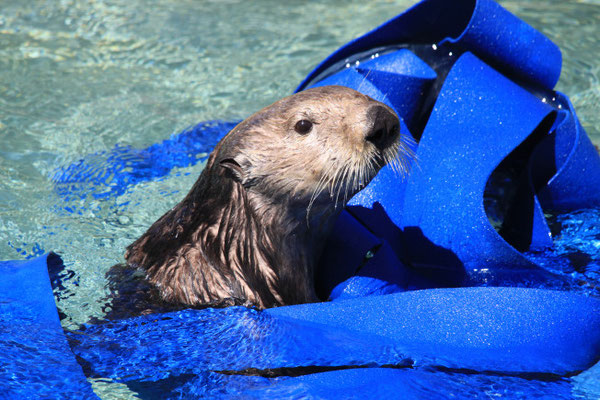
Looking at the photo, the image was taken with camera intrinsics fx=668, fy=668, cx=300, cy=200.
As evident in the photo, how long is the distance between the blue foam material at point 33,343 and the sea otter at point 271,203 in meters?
0.41

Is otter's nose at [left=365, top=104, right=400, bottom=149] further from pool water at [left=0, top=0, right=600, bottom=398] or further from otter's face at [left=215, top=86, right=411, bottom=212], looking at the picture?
pool water at [left=0, top=0, right=600, bottom=398]

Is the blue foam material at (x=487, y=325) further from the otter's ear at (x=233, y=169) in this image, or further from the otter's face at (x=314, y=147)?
the otter's ear at (x=233, y=169)

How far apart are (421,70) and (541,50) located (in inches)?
21.8

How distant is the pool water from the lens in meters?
3.23

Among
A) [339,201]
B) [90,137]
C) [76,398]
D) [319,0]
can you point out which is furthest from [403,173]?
[319,0]

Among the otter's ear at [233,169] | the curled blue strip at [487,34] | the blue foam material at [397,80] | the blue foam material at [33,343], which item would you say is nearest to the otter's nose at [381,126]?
the otter's ear at [233,169]

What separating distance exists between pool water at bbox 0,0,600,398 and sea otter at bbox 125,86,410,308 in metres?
0.42

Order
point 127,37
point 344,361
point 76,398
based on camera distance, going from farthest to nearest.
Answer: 1. point 127,37
2. point 344,361
3. point 76,398

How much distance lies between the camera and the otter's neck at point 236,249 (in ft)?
8.65

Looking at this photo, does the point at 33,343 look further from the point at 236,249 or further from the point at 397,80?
the point at 397,80

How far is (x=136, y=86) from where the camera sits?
17.0 feet

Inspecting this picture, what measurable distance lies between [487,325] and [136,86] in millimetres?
3672

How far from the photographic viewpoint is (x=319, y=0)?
6.82 metres

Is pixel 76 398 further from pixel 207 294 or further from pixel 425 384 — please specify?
pixel 425 384
